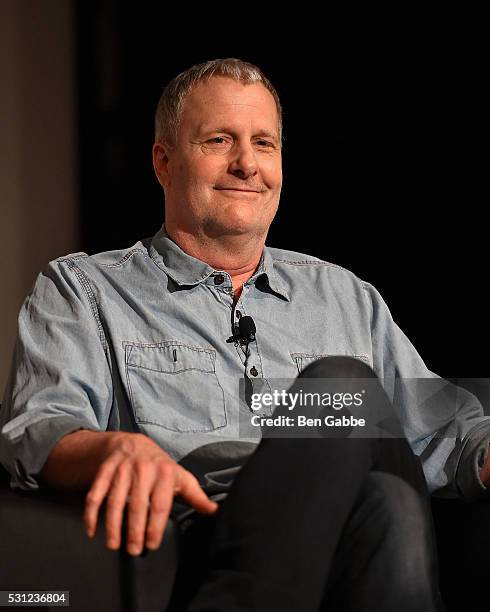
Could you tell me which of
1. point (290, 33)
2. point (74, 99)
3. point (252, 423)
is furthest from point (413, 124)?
point (252, 423)

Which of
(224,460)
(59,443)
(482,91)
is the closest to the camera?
(59,443)

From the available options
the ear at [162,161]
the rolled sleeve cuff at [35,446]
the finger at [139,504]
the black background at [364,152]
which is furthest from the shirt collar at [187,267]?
the black background at [364,152]

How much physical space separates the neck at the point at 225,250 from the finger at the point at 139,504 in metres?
0.73

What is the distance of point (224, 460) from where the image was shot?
1.68 meters

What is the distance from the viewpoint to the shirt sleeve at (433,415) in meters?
1.75

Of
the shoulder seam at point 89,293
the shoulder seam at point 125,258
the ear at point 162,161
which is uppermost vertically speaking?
the ear at point 162,161

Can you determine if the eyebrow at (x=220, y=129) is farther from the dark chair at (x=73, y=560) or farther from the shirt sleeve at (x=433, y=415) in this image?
the dark chair at (x=73, y=560)

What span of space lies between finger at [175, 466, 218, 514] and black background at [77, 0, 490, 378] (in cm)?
155

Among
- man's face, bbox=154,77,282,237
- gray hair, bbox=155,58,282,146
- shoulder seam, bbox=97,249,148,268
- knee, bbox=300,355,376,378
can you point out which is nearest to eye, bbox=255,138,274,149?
man's face, bbox=154,77,282,237

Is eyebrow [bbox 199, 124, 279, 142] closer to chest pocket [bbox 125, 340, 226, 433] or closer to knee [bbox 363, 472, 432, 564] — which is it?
chest pocket [bbox 125, 340, 226, 433]

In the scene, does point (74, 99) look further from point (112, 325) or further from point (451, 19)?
point (112, 325)

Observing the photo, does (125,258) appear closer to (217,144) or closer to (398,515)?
(217,144)

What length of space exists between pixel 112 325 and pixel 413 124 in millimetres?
A: 1342

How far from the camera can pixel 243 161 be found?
1907 mm
